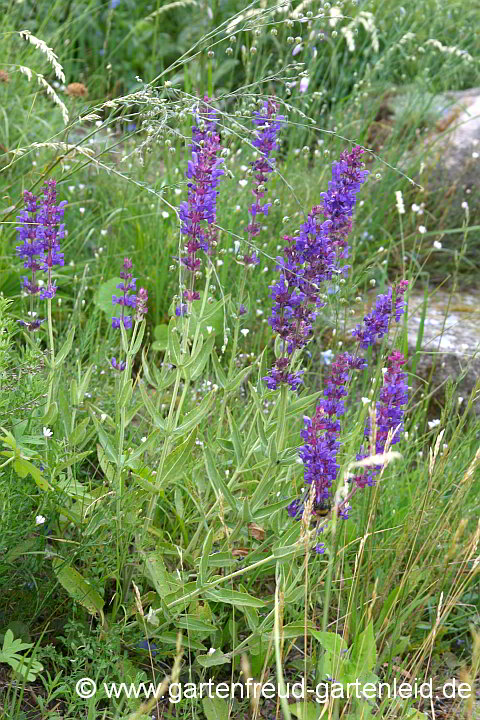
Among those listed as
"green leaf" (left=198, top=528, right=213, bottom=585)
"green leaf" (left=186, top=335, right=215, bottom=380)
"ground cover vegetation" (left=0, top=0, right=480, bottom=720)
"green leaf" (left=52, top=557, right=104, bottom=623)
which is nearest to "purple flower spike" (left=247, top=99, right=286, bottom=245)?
"ground cover vegetation" (left=0, top=0, right=480, bottom=720)

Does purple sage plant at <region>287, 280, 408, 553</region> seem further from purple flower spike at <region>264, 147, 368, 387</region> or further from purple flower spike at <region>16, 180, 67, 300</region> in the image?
purple flower spike at <region>16, 180, 67, 300</region>

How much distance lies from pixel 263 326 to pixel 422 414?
0.77 m

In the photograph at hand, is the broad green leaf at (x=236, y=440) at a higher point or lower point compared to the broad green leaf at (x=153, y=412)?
lower

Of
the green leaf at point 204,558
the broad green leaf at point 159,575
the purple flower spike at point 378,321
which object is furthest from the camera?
the purple flower spike at point 378,321

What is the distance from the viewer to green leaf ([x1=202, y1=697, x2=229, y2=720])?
1.84 metres

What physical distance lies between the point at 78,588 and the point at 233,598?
0.39 metres

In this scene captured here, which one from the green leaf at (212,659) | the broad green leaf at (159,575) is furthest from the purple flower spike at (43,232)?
the green leaf at (212,659)

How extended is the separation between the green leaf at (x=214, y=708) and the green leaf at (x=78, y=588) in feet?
1.04

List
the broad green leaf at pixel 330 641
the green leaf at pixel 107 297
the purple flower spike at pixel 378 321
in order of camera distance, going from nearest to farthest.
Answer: the broad green leaf at pixel 330 641
the purple flower spike at pixel 378 321
the green leaf at pixel 107 297

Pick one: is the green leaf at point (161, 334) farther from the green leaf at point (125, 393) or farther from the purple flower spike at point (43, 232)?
the green leaf at point (125, 393)

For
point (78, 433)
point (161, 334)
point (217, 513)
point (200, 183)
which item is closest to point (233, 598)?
point (217, 513)

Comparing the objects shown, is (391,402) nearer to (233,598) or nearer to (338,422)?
(338,422)

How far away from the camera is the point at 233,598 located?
5.99 ft

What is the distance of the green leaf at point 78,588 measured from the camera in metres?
1.91
